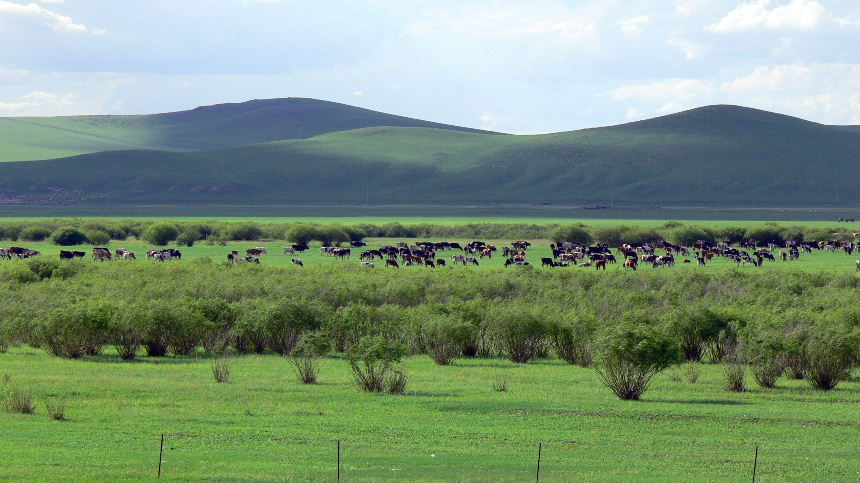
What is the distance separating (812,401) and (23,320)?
25406mm

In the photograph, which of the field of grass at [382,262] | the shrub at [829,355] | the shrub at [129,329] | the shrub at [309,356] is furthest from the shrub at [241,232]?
the shrub at [829,355]

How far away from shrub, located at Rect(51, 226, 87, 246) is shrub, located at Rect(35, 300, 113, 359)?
57589 millimetres

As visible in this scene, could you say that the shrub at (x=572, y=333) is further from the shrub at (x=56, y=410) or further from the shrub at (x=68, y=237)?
the shrub at (x=68, y=237)

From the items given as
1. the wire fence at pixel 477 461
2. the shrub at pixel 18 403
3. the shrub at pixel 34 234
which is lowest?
the shrub at pixel 34 234

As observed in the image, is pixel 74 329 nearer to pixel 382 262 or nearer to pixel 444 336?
pixel 444 336

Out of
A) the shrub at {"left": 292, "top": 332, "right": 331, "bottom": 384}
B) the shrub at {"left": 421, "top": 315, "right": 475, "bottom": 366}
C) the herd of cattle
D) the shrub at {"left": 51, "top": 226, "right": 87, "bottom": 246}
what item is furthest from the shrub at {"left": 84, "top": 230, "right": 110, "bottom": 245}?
the shrub at {"left": 292, "top": 332, "right": 331, "bottom": 384}

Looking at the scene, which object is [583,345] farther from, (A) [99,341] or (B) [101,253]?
→ (B) [101,253]

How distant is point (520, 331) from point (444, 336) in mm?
2757

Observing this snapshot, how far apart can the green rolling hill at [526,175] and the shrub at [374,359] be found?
138m

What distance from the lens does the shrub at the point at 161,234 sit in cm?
9288

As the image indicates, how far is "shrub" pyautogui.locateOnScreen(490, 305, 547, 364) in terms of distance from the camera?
37188 mm

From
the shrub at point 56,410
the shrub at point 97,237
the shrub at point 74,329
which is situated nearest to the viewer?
the shrub at point 56,410

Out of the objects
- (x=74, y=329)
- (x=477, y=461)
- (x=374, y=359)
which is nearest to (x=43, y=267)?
(x=74, y=329)

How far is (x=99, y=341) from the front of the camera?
36062mm
